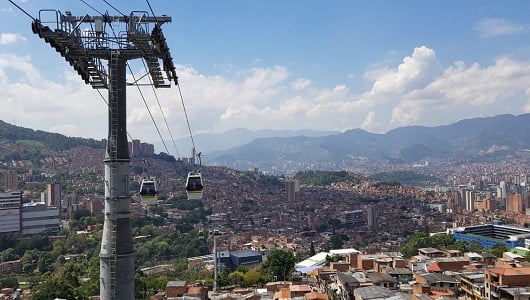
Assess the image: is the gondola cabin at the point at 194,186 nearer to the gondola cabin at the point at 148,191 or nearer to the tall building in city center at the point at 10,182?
the gondola cabin at the point at 148,191

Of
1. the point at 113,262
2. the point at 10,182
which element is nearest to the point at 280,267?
the point at 113,262

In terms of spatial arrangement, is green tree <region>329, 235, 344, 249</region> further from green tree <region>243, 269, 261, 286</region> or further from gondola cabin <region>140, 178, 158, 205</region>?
gondola cabin <region>140, 178, 158, 205</region>

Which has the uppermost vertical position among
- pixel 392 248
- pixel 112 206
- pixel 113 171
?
pixel 113 171

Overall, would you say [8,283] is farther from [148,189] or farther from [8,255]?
[148,189]

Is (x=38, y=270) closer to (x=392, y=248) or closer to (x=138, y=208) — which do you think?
(x=138, y=208)

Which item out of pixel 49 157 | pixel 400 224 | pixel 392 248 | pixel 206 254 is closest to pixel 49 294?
pixel 206 254
